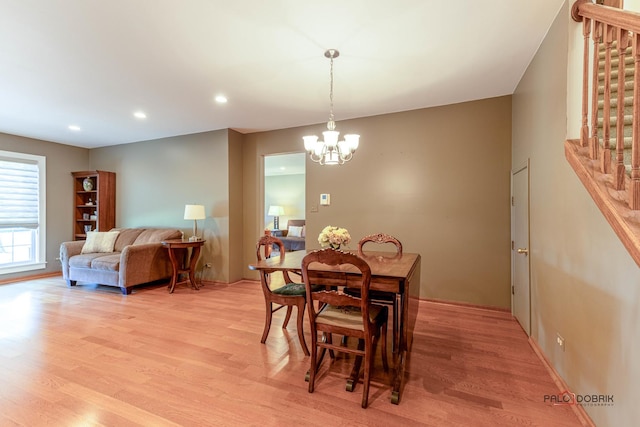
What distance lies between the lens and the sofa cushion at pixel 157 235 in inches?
192

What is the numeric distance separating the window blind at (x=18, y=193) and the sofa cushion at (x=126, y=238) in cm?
180

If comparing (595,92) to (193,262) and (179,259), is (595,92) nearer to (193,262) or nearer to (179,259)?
(193,262)

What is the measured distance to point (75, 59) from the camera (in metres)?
2.64

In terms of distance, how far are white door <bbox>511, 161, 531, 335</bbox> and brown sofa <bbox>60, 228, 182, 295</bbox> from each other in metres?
4.97

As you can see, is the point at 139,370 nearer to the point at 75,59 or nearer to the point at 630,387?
the point at 75,59

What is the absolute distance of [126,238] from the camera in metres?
5.21

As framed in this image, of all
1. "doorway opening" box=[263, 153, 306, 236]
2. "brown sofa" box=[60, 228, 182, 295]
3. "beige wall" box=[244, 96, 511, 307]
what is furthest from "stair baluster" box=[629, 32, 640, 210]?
"doorway opening" box=[263, 153, 306, 236]

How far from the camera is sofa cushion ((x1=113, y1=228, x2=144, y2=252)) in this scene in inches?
202

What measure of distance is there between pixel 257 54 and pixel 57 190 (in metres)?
5.77

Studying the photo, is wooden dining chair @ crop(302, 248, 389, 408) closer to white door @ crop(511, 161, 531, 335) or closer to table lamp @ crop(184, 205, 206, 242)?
white door @ crop(511, 161, 531, 335)

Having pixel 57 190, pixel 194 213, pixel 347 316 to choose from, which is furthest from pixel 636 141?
pixel 57 190

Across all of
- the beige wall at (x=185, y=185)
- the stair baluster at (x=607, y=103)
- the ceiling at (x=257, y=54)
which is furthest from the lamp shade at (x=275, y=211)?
the stair baluster at (x=607, y=103)

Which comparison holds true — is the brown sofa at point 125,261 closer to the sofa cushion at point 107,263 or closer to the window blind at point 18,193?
the sofa cushion at point 107,263

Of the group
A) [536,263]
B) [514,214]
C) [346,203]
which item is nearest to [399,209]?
[346,203]
